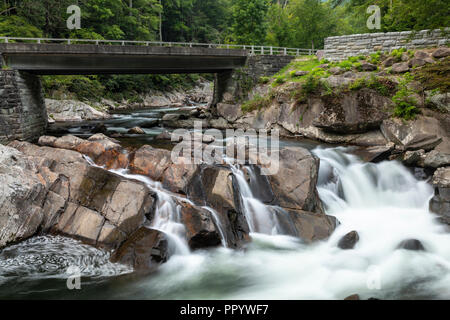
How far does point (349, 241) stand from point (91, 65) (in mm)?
17762

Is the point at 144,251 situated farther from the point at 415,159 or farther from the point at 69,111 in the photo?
the point at 69,111

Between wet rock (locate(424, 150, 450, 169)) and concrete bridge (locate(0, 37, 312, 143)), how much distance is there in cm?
1384

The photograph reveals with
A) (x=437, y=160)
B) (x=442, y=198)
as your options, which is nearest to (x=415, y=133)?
(x=437, y=160)

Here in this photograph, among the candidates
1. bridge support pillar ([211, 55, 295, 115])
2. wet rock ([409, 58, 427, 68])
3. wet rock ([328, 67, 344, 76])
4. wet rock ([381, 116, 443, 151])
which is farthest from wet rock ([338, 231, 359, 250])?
bridge support pillar ([211, 55, 295, 115])

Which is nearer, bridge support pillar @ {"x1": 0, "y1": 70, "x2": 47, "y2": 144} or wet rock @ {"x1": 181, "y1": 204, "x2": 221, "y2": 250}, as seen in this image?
wet rock @ {"x1": 181, "y1": 204, "x2": 221, "y2": 250}

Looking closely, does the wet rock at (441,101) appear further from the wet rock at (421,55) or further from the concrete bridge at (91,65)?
the concrete bridge at (91,65)

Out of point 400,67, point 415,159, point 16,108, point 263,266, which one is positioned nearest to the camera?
point 263,266

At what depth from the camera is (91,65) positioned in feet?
58.4

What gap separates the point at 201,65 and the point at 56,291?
18.2 meters

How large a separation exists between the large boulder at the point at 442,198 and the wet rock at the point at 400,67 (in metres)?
7.83

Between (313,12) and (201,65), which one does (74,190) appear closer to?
(201,65)

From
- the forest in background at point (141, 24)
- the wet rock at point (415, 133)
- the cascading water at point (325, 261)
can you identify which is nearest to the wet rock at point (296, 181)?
the cascading water at point (325, 261)

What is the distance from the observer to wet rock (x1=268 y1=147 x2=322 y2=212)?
9000mm

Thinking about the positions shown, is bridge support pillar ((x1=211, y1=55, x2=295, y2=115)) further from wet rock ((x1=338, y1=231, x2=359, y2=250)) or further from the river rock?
wet rock ((x1=338, y1=231, x2=359, y2=250))
